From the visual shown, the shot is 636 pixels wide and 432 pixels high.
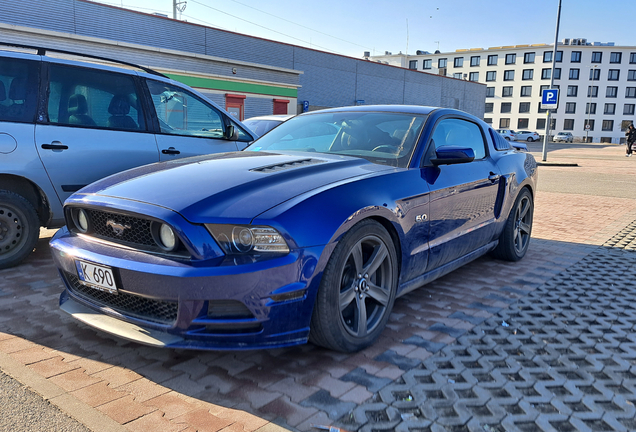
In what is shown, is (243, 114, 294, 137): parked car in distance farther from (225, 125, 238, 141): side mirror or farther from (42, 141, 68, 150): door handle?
(42, 141, 68, 150): door handle

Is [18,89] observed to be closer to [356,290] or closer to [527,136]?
[356,290]

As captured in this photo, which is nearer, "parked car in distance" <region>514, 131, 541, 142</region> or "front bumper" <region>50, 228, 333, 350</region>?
"front bumper" <region>50, 228, 333, 350</region>

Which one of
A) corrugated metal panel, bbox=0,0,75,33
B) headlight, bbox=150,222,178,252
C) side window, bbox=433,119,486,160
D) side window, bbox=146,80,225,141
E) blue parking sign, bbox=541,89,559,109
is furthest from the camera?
blue parking sign, bbox=541,89,559,109

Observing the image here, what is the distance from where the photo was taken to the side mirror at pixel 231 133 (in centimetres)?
541

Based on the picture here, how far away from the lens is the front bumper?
7.96 ft

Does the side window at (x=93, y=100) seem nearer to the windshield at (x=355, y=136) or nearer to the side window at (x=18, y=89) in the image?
the side window at (x=18, y=89)

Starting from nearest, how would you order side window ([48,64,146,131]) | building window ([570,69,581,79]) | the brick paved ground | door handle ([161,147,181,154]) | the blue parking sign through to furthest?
the brick paved ground, side window ([48,64,146,131]), door handle ([161,147,181,154]), the blue parking sign, building window ([570,69,581,79])

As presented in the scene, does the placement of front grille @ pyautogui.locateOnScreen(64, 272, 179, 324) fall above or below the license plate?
below

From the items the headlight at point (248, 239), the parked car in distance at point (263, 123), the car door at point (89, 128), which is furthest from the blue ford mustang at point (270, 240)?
the parked car in distance at point (263, 123)

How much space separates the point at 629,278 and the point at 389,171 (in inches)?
Answer: 118

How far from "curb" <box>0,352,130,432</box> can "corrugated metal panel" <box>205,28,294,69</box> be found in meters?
22.3

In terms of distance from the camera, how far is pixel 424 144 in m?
Answer: 3.72

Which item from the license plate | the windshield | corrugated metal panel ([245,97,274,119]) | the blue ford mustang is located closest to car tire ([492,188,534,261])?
the blue ford mustang

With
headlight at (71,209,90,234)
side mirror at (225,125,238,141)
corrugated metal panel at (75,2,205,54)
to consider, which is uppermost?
corrugated metal panel at (75,2,205,54)
